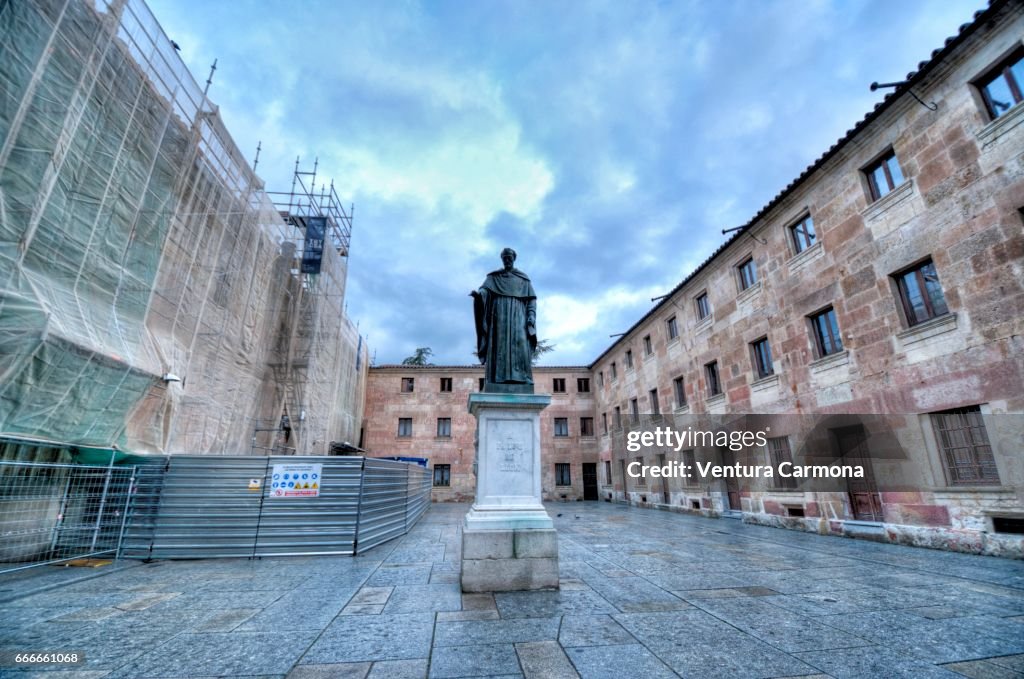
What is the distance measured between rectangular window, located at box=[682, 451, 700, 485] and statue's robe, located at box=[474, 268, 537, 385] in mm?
13089

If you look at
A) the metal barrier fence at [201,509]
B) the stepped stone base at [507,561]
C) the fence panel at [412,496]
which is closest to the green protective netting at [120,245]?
the metal barrier fence at [201,509]

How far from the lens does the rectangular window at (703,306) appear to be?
16.0 metres

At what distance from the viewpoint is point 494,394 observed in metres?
5.30

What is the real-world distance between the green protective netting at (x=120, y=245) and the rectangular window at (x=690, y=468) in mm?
15439

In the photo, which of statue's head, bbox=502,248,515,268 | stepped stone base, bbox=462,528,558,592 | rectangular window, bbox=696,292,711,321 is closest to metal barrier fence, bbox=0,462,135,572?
stepped stone base, bbox=462,528,558,592

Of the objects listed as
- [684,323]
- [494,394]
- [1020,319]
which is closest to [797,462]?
[1020,319]

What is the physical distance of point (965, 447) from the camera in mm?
7777

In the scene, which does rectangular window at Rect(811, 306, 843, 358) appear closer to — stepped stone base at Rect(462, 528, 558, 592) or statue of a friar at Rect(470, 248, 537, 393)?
statue of a friar at Rect(470, 248, 537, 393)

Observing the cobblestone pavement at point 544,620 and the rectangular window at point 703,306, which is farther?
the rectangular window at point 703,306

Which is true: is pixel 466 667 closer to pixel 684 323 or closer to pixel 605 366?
pixel 684 323

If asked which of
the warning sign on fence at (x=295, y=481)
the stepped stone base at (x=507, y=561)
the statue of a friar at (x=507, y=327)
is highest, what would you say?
the statue of a friar at (x=507, y=327)

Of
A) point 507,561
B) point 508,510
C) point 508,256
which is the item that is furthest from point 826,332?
point 507,561

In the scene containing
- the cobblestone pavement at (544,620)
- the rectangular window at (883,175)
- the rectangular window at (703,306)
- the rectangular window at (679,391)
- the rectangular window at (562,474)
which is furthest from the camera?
the rectangular window at (562,474)

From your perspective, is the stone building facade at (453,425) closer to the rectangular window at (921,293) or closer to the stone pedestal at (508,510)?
the rectangular window at (921,293)
